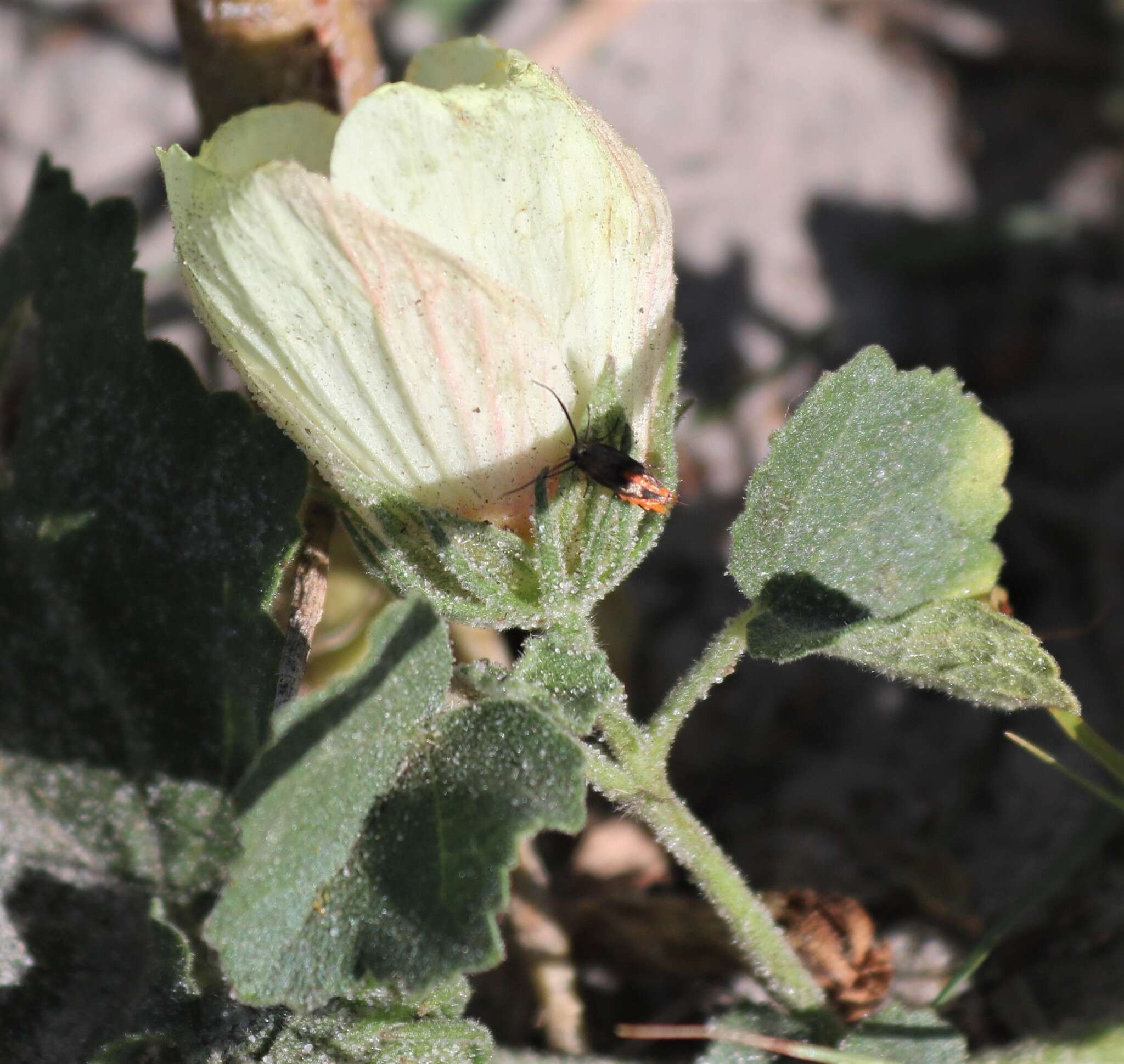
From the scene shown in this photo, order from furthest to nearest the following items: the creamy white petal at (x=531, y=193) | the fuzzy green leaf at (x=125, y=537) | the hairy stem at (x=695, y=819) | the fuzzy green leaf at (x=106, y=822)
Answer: the fuzzy green leaf at (x=106, y=822)
the fuzzy green leaf at (x=125, y=537)
the hairy stem at (x=695, y=819)
the creamy white petal at (x=531, y=193)

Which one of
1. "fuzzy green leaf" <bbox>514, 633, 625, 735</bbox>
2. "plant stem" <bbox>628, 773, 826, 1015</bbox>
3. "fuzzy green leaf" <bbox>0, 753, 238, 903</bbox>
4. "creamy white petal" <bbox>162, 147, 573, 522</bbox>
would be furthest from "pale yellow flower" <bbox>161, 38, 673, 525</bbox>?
"fuzzy green leaf" <bbox>0, 753, 238, 903</bbox>

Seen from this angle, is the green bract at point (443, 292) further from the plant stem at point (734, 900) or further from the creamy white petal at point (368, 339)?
the plant stem at point (734, 900)

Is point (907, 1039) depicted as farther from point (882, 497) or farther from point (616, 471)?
point (616, 471)

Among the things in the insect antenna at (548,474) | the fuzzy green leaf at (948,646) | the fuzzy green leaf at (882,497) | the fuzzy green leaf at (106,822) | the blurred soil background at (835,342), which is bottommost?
the blurred soil background at (835,342)

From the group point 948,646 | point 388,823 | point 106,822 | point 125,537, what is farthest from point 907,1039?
point 125,537

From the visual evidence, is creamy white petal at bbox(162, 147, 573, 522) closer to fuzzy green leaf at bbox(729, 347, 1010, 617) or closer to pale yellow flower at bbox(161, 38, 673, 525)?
pale yellow flower at bbox(161, 38, 673, 525)

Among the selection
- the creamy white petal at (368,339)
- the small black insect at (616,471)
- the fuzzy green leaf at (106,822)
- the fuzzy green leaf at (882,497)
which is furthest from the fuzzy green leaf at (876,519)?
the fuzzy green leaf at (106,822)
